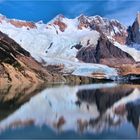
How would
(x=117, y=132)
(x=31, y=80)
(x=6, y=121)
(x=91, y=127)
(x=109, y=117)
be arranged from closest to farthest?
(x=117, y=132)
(x=91, y=127)
(x=6, y=121)
(x=109, y=117)
(x=31, y=80)

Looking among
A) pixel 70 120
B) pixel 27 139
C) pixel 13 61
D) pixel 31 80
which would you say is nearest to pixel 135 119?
pixel 70 120

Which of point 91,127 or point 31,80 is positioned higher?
point 31,80

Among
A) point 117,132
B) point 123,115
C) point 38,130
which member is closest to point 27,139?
point 38,130

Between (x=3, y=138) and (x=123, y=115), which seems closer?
(x=3, y=138)

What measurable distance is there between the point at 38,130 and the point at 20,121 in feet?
19.4

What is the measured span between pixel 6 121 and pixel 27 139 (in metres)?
9.60

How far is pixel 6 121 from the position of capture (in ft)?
127

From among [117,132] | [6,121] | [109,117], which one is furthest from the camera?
[109,117]

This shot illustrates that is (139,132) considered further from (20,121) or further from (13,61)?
(13,61)

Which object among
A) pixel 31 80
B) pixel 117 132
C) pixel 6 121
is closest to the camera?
pixel 117 132

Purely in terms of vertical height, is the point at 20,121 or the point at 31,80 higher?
the point at 31,80

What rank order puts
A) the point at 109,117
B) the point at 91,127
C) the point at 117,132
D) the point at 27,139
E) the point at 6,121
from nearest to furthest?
the point at 27,139
the point at 117,132
the point at 91,127
the point at 6,121
the point at 109,117

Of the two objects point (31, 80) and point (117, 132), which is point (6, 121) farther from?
point (31, 80)

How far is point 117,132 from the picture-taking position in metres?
32.5
